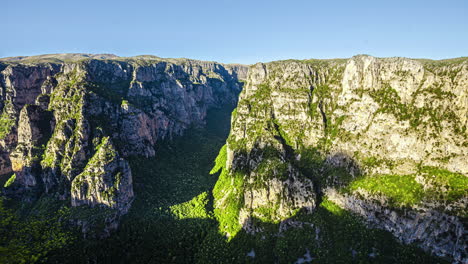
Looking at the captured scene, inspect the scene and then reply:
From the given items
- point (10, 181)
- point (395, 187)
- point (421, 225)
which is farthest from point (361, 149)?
point (10, 181)

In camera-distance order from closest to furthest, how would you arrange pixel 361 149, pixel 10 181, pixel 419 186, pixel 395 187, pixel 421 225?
pixel 421 225
pixel 419 186
pixel 395 187
pixel 361 149
pixel 10 181

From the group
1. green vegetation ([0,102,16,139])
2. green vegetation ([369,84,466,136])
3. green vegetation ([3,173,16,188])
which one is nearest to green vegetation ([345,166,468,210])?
green vegetation ([369,84,466,136])

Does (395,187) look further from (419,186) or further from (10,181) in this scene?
(10,181)

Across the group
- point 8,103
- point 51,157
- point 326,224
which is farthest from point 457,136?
point 8,103

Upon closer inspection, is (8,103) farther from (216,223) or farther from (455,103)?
(455,103)

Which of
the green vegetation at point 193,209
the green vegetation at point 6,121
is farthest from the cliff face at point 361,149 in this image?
the green vegetation at point 6,121

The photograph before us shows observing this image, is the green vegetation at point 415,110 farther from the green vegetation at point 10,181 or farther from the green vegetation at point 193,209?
the green vegetation at point 10,181

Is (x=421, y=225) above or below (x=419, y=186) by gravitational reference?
below

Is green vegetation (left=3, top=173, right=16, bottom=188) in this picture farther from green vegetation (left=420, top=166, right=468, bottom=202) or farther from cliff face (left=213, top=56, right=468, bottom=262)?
green vegetation (left=420, top=166, right=468, bottom=202)
